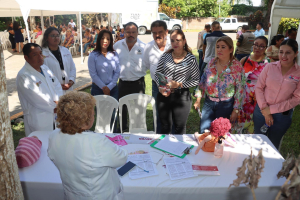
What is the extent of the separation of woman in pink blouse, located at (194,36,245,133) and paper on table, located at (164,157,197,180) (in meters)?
1.02

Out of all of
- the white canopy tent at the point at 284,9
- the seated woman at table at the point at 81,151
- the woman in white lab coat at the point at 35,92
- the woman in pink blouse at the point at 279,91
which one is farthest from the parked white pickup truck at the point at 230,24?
the seated woman at table at the point at 81,151

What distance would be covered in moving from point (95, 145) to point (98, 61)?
8.20 ft

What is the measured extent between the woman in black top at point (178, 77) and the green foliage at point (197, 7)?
26636mm

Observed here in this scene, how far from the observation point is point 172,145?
7.95 ft

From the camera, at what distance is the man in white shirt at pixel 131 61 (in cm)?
391

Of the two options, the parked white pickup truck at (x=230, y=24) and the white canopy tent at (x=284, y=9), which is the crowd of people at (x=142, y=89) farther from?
the parked white pickup truck at (x=230, y=24)

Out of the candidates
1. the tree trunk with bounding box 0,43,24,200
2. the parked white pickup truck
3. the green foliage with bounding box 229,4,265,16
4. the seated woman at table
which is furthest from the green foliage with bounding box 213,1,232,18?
the tree trunk with bounding box 0,43,24,200

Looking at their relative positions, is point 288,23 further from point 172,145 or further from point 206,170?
point 206,170

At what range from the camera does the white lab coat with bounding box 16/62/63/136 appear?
2841mm

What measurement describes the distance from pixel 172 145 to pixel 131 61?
6.40ft

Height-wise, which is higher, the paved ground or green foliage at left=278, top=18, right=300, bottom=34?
green foliage at left=278, top=18, right=300, bottom=34

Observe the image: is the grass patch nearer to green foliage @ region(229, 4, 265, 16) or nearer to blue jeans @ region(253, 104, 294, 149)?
blue jeans @ region(253, 104, 294, 149)

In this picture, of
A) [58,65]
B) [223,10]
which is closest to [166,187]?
[58,65]

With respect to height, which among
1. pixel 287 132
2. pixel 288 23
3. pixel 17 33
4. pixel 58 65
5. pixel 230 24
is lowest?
pixel 287 132
